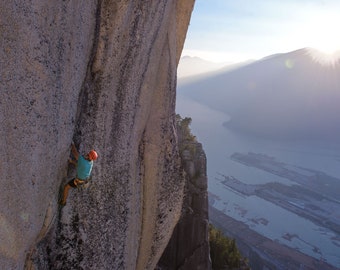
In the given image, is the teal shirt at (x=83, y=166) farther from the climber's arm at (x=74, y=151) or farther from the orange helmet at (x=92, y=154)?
the climber's arm at (x=74, y=151)

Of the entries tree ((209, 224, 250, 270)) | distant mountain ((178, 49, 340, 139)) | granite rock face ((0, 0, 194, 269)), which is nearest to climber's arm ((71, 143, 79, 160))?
granite rock face ((0, 0, 194, 269))

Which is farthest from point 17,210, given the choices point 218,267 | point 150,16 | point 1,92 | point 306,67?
point 306,67

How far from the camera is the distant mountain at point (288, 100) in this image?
12325 cm

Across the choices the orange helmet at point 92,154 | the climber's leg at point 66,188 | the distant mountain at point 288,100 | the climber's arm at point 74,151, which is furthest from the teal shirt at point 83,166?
the distant mountain at point 288,100

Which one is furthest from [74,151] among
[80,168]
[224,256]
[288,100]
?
[288,100]

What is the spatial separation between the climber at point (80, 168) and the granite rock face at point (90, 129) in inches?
6.7

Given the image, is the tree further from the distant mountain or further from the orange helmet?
the distant mountain

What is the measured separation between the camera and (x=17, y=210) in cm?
499

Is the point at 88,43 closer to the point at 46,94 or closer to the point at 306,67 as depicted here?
the point at 46,94

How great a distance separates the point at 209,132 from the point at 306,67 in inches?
2275

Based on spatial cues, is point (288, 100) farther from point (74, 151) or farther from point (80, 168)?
point (80, 168)

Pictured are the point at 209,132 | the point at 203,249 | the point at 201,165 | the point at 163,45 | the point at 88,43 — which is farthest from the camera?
the point at 209,132

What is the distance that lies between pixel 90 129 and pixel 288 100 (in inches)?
5384

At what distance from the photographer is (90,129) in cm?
662
